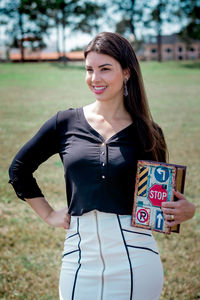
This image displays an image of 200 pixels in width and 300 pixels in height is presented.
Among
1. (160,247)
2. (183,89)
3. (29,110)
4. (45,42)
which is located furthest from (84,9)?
(160,247)

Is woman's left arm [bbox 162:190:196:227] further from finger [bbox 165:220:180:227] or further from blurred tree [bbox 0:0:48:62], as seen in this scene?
blurred tree [bbox 0:0:48:62]

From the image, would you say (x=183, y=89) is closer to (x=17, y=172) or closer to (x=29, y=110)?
(x=29, y=110)

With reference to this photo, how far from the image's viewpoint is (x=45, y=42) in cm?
5362

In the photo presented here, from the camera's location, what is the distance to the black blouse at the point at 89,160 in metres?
1.87

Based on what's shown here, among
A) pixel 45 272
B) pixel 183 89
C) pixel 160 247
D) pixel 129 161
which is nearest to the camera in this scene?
pixel 129 161

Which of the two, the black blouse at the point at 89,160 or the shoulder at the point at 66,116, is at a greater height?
the shoulder at the point at 66,116

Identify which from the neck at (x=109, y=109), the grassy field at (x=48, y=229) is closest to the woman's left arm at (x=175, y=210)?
the neck at (x=109, y=109)

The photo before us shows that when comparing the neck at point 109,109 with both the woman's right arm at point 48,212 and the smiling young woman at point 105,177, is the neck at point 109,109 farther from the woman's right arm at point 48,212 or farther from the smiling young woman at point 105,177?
the woman's right arm at point 48,212

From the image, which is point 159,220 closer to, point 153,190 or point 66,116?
point 153,190

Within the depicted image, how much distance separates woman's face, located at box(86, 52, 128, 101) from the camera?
1.93 metres

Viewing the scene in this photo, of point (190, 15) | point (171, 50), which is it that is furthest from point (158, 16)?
point (171, 50)

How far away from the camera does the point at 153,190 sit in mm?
1781

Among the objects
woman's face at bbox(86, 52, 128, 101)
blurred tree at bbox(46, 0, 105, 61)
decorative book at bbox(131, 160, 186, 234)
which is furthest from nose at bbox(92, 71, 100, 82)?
blurred tree at bbox(46, 0, 105, 61)

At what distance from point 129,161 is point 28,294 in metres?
2.18
